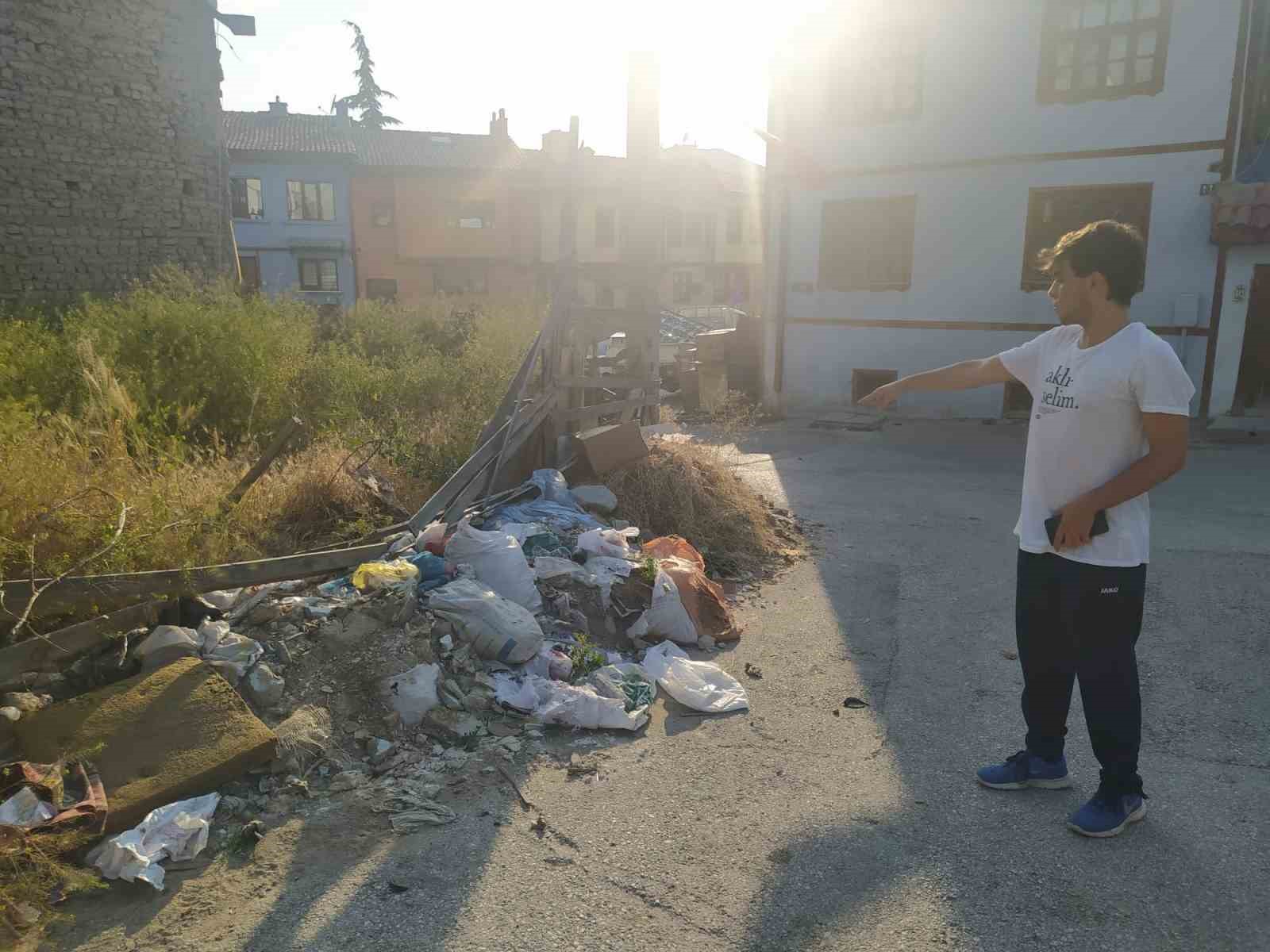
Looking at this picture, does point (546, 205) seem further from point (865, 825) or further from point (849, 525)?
point (865, 825)

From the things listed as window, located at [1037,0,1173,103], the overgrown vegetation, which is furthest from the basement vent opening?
the overgrown vegetation

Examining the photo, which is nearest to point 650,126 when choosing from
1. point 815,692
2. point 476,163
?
point 815,692

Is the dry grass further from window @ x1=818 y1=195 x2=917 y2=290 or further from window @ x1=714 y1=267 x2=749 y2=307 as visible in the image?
window @ x1=714 y1=267 x2=749 y2=307

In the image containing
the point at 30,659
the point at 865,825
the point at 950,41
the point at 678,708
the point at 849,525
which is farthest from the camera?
the point at 950,41

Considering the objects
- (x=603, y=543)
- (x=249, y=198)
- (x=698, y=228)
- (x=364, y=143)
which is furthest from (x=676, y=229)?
(x=603, y=543)

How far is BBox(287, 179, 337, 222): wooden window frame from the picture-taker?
115 feet

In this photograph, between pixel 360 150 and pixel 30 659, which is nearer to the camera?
pixel 30 659

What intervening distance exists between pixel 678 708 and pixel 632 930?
5.19 ft

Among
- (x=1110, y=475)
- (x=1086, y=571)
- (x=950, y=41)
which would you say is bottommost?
(x=1086, y=571)

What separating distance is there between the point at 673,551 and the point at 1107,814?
3101mm

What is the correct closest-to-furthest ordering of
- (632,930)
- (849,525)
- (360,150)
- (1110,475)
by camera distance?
(632,930) < (1110,475) < (849,525) < (360,150)

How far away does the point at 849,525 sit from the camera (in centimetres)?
788

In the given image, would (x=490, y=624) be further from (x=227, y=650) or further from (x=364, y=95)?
(x=364, y=95)

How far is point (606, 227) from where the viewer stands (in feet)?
135
